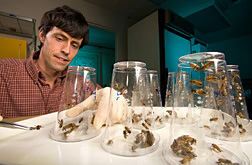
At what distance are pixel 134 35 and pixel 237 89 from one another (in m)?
2.12

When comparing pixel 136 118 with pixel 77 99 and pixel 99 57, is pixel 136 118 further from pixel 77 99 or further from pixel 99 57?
pixel 99 57

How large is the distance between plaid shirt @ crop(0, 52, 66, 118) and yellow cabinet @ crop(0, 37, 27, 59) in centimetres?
79

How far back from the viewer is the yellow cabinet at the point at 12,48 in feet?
5.17

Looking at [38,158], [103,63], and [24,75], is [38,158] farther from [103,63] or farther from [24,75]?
[103,63]

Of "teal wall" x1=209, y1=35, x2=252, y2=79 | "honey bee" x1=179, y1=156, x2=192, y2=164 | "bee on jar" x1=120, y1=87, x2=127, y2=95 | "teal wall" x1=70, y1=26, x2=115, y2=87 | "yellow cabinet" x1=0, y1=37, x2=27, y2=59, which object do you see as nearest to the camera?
"honey bee" x1=179, y1=156, x2=192, y2=164

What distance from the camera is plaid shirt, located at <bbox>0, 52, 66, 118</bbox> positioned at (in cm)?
94

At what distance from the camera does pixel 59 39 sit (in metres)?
0.98

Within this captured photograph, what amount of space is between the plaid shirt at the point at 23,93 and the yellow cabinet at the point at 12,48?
79 centimetres

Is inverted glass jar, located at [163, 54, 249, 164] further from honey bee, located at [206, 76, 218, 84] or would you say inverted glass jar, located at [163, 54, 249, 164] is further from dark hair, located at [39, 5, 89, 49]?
dark hair, located at [39, 5, 89, 49]

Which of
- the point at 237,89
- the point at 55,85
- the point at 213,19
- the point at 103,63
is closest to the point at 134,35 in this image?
the point at 213,19

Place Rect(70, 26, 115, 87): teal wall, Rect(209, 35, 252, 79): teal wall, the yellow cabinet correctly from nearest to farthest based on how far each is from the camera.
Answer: the yellow cabinet → Rect(209, 35, 252, 79): teal wall → Rect(70, 26, 115, 87): teal wall

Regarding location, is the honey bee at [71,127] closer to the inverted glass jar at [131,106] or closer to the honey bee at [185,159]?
the inverted glass jar at [131,106]

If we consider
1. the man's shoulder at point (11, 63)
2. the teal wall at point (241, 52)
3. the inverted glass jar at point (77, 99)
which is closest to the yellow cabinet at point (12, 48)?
the man's shoulder at point (11, 63)

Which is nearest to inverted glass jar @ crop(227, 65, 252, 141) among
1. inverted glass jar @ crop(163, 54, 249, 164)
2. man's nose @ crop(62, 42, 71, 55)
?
inverted glass jar @ crop(163, 54, 249, 164)
